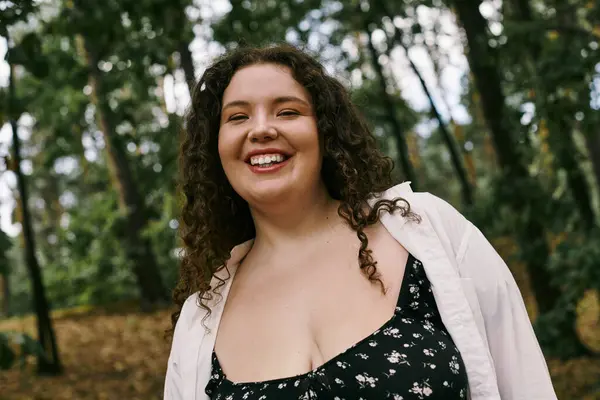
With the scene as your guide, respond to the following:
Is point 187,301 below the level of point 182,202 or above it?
below

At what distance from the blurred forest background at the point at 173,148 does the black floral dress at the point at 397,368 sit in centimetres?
92

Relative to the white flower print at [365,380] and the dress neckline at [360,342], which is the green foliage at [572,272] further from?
the white flower print at [365,380]

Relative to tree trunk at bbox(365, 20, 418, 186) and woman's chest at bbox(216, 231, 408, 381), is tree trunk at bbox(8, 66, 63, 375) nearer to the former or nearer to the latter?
tree trunk at bbox(365, 20, 418, 186)

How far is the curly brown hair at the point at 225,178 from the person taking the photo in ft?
7.72

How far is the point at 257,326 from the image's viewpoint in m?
2.26

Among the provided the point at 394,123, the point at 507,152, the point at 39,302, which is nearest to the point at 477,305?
the point at 507,152

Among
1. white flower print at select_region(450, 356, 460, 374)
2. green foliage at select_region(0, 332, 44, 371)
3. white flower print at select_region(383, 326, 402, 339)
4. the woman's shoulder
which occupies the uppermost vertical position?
the woman's shoulder

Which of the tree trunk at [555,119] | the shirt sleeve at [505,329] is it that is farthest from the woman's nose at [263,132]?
the tree trunk at [555,119]

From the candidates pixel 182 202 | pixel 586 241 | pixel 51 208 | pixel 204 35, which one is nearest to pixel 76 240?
pixel 204 35

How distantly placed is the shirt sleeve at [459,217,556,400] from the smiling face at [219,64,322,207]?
58cm

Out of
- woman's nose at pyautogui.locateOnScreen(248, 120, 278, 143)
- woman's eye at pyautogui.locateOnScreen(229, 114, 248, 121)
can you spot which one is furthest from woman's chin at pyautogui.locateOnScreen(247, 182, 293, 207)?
woman's eye at pyautogui.locateOnScreen(229, 114, 248, 121)

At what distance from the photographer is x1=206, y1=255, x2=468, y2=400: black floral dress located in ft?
6.28

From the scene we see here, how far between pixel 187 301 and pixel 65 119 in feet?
26.2

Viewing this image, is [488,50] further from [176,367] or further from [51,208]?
[51,208]
